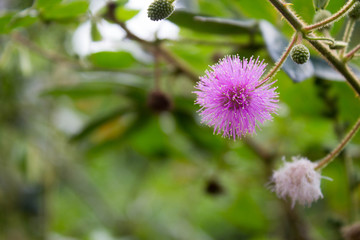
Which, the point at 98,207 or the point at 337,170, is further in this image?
the point at 98,207

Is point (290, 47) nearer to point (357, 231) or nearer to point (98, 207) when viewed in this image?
point (357, 231)

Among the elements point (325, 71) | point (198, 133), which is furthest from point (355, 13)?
point (198, 133)

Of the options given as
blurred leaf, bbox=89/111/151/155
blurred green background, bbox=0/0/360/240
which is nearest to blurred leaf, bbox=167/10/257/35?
blurred green background, bbox=0/0/360/240

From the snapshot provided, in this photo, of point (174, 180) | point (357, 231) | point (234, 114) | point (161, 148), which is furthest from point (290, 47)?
point (174, 180)

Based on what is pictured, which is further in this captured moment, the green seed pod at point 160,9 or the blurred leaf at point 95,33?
the blurred leaf at point 95,33

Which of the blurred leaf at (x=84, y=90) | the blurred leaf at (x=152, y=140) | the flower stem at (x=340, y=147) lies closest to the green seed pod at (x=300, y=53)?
the flower stem at (x=340, y=147)

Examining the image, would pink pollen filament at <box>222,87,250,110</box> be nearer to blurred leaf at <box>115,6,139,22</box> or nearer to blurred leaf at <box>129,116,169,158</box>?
blurred leaf at <box>115,6,139,22</box>

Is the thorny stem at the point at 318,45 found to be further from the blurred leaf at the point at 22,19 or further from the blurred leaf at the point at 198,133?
the blurred leaf at the point at 198,133
